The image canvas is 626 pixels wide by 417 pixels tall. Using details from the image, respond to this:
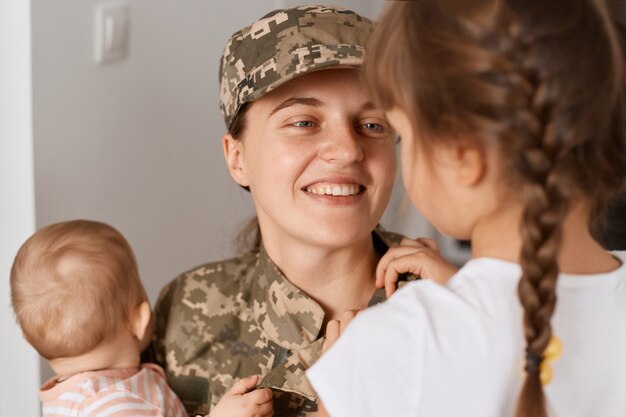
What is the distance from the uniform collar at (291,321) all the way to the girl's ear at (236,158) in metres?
0.13

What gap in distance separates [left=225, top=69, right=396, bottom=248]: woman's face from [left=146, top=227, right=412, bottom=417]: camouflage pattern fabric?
0.43ft

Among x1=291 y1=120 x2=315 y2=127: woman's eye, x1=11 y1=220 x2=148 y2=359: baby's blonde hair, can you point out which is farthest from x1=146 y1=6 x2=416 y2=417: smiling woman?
x1=11 y1=220 x2=148 y2=359: baby's blonde hair

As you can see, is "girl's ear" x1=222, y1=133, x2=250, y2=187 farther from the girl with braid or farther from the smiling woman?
the girl with braid

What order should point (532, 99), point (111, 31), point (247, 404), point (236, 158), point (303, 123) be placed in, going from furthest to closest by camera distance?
1. point (111, 31)
2. point (236, 158)
3. point (303, 123)
4. point (247, 404)
5. point (532, 99)

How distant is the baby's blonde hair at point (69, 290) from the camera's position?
1.51 meters

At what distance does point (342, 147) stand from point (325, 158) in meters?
0.04

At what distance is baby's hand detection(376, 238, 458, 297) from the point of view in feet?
4.64

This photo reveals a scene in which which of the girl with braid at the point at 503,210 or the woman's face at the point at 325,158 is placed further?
the woman's face at the point at 325,158

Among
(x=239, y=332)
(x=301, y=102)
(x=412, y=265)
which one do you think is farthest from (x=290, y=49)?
(x=239, y=332)

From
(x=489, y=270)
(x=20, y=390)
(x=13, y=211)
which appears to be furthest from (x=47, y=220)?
(x=489, y=270)

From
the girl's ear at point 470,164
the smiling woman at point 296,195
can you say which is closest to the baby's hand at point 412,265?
the smiling woman at point 296,195

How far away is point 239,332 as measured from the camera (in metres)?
1.67

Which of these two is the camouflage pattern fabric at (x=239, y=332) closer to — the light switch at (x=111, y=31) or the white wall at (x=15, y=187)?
the white wall at (x=15, y=187)

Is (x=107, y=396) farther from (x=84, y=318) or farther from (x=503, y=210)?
(x=503, y=210)
